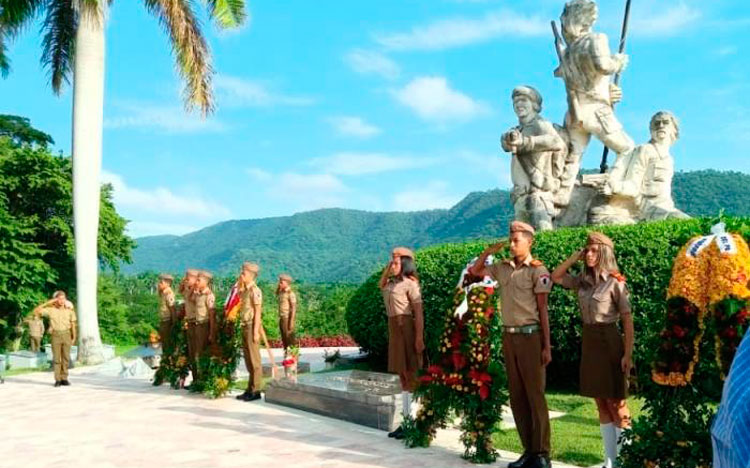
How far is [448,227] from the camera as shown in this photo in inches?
4259

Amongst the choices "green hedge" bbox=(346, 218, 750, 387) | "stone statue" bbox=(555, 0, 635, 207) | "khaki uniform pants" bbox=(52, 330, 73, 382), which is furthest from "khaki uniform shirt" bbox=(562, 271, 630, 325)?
"khaki uniform pants" bbox=(52, 330, 73, 382)

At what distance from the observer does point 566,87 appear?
428 inches

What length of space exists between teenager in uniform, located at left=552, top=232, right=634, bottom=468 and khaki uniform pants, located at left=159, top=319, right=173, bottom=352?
7667 millimetres

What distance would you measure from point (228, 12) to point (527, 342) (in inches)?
452

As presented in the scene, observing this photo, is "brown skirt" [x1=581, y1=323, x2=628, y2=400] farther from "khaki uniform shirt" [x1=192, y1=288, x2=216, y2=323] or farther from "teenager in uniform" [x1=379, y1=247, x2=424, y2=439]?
"khaki uniform shirt" [x1=192, y1=288, x2=216, y2=323]

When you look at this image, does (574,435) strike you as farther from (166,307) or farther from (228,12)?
(228,12)

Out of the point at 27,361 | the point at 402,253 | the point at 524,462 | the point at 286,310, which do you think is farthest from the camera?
the point at 27,361

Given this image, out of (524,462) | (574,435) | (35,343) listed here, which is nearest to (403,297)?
(574,435)

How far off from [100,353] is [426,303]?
8.48 metres

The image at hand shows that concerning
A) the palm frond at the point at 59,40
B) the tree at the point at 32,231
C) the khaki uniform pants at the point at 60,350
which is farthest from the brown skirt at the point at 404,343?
→ the tree at the point at 32,231

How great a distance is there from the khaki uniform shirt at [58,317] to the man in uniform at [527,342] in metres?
9.04

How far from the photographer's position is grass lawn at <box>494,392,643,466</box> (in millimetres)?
5691

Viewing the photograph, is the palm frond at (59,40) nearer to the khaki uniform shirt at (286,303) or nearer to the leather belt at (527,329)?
the khaki uniform shirt at (286,303)

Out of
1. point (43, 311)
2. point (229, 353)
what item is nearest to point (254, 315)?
point (229, 353)
